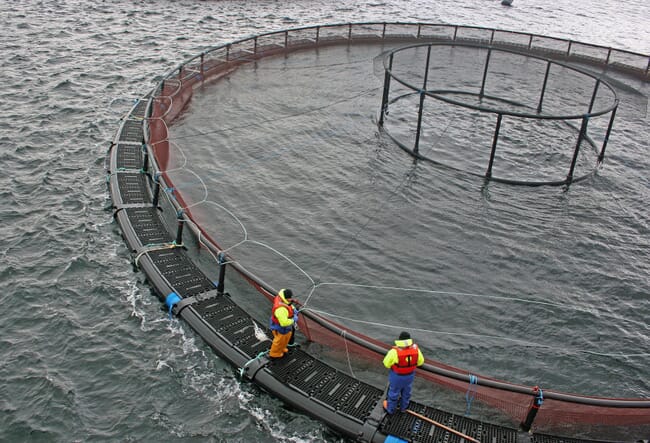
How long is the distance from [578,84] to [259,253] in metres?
22.7

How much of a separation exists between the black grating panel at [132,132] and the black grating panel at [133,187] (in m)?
3.43

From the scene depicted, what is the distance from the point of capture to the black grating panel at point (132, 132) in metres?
26.9

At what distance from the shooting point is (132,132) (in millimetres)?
27594

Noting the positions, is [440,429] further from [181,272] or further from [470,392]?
[181,272]

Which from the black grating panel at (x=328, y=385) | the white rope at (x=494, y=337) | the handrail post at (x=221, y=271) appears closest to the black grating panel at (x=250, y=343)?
the black grating panel at (x=328, y=385)

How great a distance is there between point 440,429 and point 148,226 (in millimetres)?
12403

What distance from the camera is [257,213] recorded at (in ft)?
72.4

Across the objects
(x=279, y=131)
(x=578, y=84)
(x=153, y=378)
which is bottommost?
(x=153, y=378)

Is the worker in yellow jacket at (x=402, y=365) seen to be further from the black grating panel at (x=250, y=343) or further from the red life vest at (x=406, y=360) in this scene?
the black grating panel at (x=250, y=343)

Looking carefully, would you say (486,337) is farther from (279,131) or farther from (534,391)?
(279,131)

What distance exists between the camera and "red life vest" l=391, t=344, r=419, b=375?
12773mm

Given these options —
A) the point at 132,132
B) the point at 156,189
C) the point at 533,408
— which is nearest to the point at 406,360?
the point at 533,408

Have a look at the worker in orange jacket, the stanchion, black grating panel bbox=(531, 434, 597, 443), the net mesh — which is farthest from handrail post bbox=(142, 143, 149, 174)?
black grating panel bbox=(531, 434, 597, 443)

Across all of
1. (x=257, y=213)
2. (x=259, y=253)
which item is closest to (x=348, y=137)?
(x=257, y=213)
